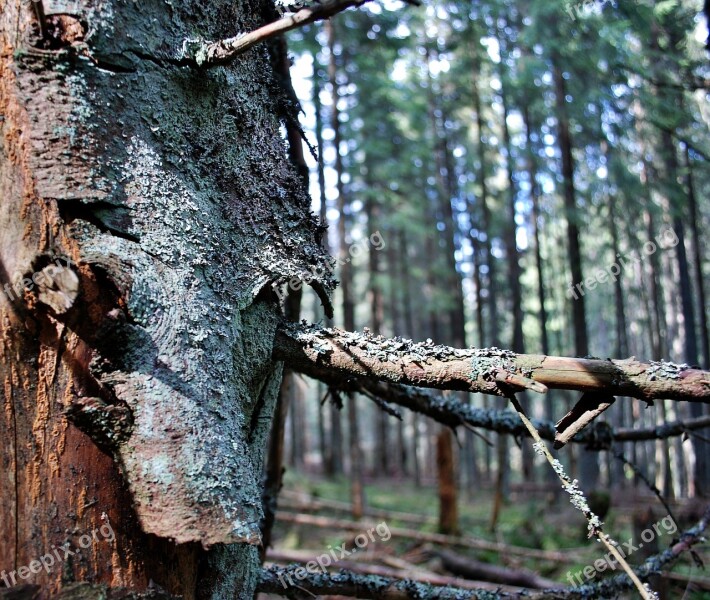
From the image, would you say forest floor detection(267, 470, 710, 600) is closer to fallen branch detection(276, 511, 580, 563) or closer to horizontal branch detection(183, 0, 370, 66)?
fallen branch detection(276, 511, 580, 563)

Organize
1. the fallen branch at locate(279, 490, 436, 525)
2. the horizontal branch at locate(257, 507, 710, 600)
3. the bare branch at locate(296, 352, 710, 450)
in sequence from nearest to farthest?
the horizontal branch at locate(257, 507, 710, 600) → the bare branch at locate(296, 352, 710, 450) → the fallen branch at locate(279, 490, 436, 525)

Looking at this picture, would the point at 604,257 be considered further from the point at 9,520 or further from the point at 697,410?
the point at 9,520

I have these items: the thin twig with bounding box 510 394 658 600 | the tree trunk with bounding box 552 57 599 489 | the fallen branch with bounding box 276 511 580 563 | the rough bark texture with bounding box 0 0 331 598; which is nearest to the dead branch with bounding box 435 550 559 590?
the fallen branch with bounding box 276 511 580 563

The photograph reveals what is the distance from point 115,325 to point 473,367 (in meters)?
1.02

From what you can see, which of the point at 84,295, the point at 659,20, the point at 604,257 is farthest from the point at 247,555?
the point at 604,257

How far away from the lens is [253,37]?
154cm

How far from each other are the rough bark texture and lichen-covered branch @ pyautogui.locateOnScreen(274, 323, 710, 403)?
254 mm

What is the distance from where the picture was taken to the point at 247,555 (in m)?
1.84

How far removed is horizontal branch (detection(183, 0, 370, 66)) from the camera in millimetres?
1360

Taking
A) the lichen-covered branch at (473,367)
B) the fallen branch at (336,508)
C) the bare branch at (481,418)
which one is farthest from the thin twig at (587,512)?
the fallen branch at (336,508)

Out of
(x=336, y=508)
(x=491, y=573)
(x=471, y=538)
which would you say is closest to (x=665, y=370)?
(x=491, y=573)

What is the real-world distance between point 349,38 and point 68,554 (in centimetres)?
1530

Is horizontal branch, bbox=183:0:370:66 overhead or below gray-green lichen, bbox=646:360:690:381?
overhead

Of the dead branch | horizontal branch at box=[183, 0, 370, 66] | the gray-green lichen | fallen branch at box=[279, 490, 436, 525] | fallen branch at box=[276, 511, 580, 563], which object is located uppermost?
horizontal branch at box=[183, 0, 370, 66]
